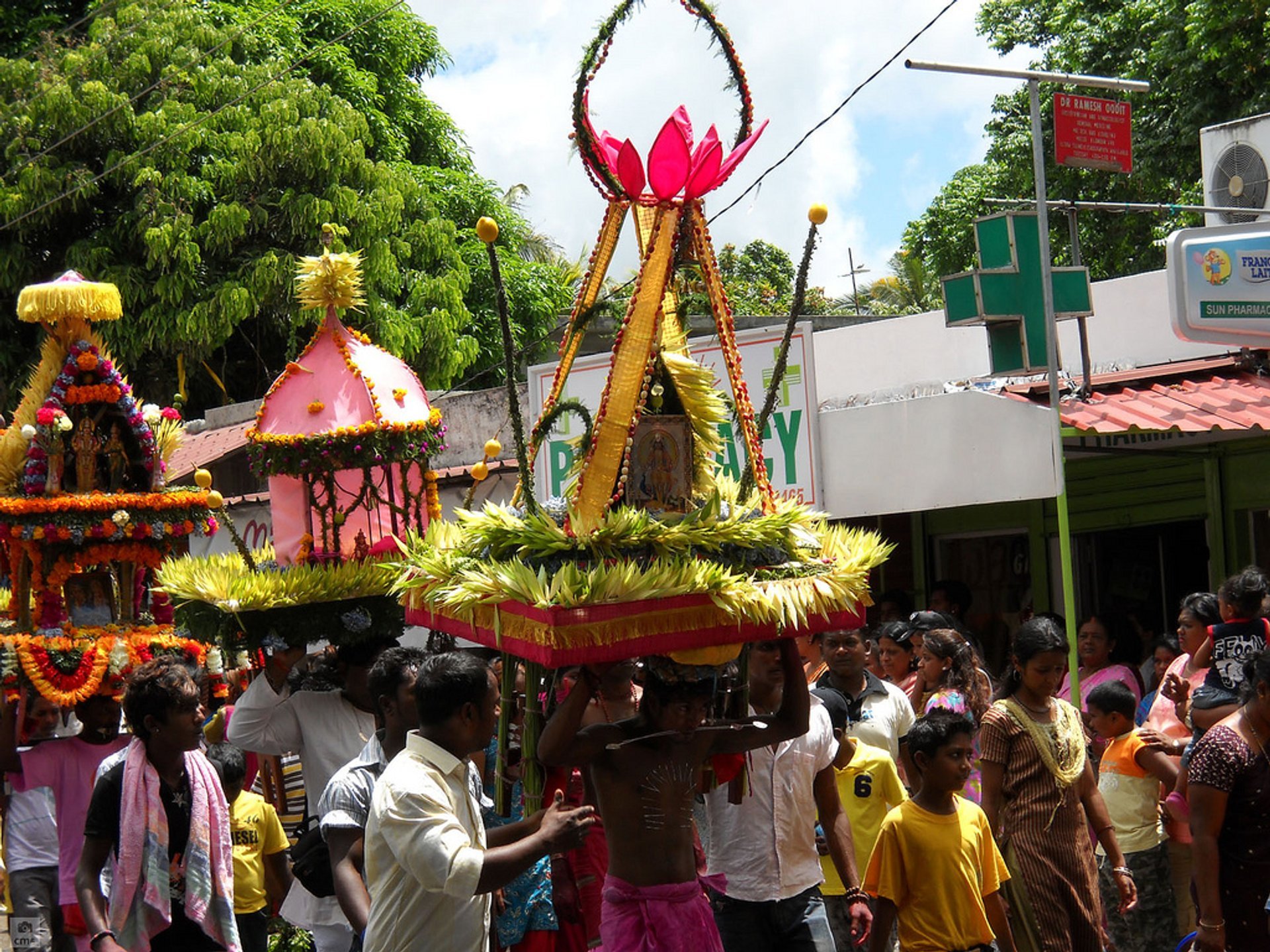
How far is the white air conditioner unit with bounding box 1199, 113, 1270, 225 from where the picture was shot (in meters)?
12.0

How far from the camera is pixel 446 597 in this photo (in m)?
4.52

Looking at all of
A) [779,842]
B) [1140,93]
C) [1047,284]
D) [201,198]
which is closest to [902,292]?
[1140,93]

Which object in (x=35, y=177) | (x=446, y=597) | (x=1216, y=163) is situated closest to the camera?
(x=446, y=597)

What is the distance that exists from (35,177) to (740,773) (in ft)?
59.9

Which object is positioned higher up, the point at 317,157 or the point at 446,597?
the point at 317,157

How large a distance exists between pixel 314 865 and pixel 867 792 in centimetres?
253

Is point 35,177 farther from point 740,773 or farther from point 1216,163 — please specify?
point 740,773

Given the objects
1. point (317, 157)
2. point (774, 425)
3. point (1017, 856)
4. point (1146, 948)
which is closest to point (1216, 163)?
point (774, 425)

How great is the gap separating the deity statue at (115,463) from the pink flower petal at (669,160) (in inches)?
189

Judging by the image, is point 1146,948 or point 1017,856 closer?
point 1017,856

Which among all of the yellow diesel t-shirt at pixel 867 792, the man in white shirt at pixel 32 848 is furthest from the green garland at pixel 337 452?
the yellow diesel t-shirt at pixel 867 792

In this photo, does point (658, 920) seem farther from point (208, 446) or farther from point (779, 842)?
point (208, 446)

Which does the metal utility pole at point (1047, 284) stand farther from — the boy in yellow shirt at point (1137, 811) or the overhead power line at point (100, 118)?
the overhead power line at point (100, 118)

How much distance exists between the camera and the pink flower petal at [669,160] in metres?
4.86
